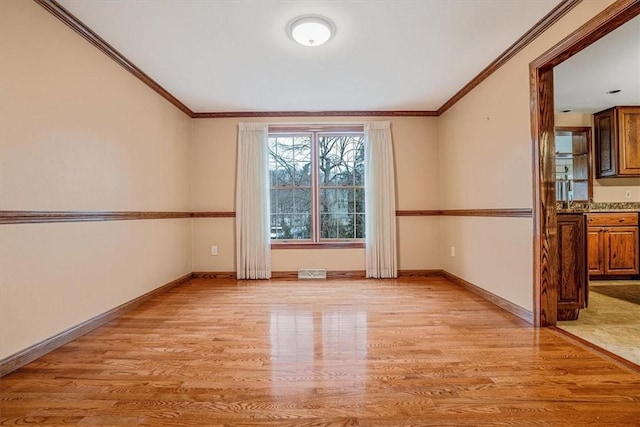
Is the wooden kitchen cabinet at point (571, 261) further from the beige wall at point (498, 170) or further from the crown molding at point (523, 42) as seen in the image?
the crown molding at point (523, 42)

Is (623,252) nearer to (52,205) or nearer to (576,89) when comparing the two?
(576,89)

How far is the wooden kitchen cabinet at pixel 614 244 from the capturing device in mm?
4160

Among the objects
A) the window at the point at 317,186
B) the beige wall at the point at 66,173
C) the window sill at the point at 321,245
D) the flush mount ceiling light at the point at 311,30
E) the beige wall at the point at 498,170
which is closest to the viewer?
the beige wall at the point at 66,173

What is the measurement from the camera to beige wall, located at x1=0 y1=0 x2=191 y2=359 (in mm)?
1823

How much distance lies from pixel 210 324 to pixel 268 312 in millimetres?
519

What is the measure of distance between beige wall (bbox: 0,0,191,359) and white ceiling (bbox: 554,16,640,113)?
4137 mm

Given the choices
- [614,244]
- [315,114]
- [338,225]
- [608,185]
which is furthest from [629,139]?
[315,114]

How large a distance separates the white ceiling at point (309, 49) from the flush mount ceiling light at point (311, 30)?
65 millimetres

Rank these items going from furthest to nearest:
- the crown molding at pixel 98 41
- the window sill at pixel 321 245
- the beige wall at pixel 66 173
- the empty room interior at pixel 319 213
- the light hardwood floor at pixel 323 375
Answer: the window sill at pixel 321 245 → the crown molding at pixel 98 41 → the beige wall at pixel 66 173 → the empty room interior at pixel 319 213 → the light hardwood floor at pixel 323 375

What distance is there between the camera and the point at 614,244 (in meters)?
4.18

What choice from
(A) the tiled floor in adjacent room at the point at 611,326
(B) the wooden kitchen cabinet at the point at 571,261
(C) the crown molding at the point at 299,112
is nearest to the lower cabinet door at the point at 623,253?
(A) the tiled floor in adjacent room at the point at 611,326

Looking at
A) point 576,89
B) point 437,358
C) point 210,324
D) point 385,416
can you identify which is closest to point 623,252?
point 576,89

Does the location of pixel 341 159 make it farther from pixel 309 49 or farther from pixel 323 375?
pixel 323 375

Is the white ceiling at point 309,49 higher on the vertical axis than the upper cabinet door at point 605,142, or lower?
higher
